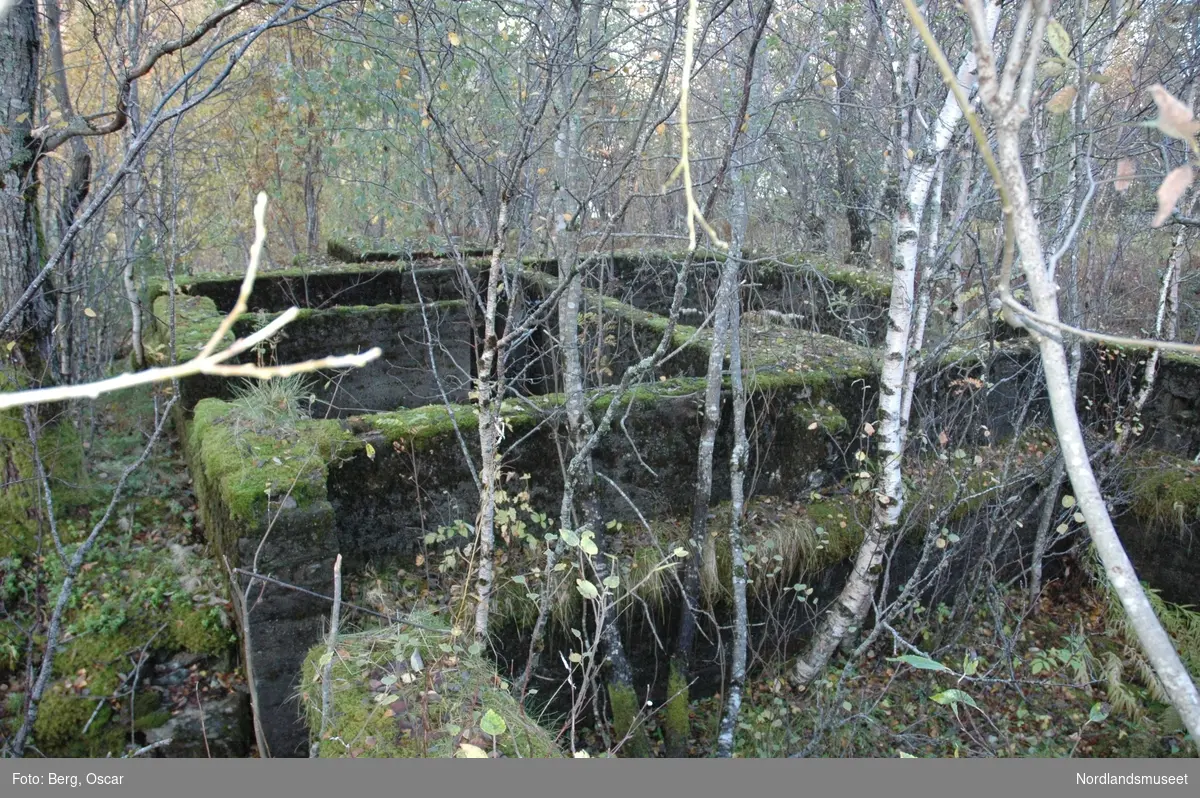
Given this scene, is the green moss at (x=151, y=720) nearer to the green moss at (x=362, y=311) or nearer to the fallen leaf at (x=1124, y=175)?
the green moss at (x=362, y=311)

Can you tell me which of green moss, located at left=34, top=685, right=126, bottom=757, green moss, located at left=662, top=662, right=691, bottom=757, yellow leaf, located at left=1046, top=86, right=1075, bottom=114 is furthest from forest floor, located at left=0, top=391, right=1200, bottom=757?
yellow leaf, located at left=1046, top=86, right=1075, bottom=114

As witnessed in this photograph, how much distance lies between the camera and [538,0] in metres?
3.76

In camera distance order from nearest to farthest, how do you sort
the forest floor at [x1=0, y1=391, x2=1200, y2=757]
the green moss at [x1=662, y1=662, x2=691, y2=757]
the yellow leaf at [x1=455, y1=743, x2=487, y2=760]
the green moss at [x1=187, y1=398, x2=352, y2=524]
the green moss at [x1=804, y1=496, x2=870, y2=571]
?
1. the yellow leaf at [x1=455, y1=743, x2=487, y2=760]
2. the green moss at [x1=187, y1=398, x2=352, y2=524]
3. the forest floor at [x1=0, y1=391, x2=1200, y2=757]
4. the green moss at [x1=662, y1=662, x2=691, y2=757]
5. the green moss at [x1=804, y1=496, x2=870, y2=571]

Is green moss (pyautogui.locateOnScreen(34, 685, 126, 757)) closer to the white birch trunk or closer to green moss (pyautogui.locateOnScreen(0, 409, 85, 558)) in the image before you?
green moss (pyautogui.locateOnScreen(0, 409, 85, 558))

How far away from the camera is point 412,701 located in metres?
2.64

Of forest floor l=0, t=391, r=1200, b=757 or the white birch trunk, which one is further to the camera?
forest floor l=0, t=391, r=1200, b=757

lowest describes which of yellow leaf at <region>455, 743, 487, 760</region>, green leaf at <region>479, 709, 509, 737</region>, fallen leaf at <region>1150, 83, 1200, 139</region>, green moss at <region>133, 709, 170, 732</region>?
green moss at <region>133, 709, 170, 732</region>

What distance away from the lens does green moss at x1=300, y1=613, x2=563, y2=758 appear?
8.02ft

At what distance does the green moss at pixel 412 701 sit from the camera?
8.02ft

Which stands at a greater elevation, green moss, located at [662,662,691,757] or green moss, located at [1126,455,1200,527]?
green moss, located at [1126,455,1200,527]

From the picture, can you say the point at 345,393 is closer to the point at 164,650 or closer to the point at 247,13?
the point at 164,650

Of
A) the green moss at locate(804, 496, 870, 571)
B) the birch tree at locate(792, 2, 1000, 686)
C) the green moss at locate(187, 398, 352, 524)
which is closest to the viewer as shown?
the birch tree at locate(792, 2, 1000, 686)

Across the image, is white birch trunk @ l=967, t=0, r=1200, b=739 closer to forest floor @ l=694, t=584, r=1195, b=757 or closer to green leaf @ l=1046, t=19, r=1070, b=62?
green leaf @ l=1046, t=19, r=1070, b=62

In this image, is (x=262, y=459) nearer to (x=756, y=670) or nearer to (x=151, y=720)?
(x=151, y=720)
